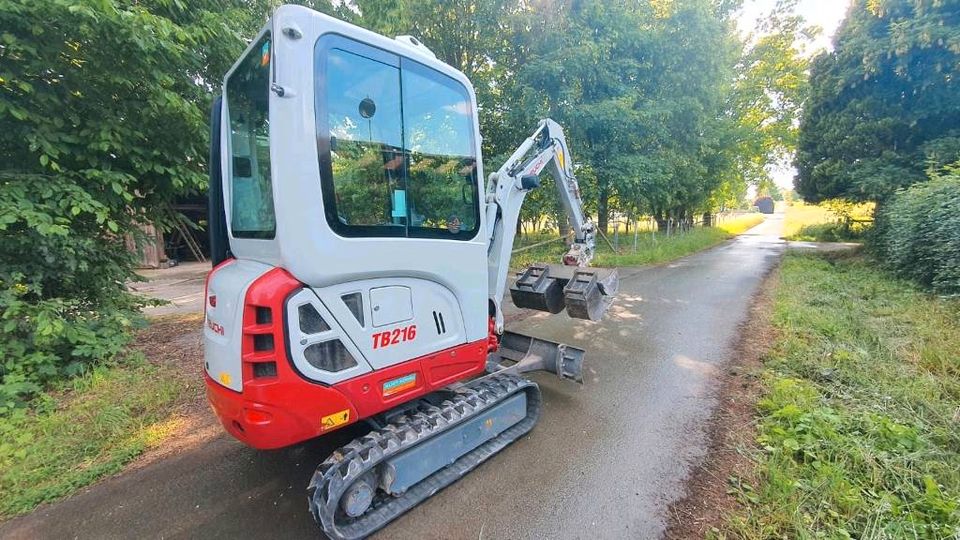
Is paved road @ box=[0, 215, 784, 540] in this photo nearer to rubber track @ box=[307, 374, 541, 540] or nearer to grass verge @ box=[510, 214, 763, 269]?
rubber track @ box=[307, 374, 541, 540]

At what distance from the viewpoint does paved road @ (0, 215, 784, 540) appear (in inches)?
91.4

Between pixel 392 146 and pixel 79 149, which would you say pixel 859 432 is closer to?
pixel 392 146

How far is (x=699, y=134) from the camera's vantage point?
47.5 ft

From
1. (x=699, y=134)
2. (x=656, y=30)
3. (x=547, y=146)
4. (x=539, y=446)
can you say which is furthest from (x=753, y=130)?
(x=539, y=446)

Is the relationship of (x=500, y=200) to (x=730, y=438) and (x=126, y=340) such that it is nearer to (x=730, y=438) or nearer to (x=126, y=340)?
(x=730, y=438)

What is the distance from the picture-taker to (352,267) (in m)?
2.19

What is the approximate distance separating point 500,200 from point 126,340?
14.7 ft

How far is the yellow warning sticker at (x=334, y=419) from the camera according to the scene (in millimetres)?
2184

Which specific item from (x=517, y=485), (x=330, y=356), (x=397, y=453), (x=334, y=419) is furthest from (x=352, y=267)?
(x=517, y=485)

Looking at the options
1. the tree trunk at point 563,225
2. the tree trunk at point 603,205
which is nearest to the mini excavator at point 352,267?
the tree trunk at point 603,205

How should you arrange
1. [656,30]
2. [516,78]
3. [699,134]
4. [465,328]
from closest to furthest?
[465,328] → [516,78] → [656,30] → [699,134]

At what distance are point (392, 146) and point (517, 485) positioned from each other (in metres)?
2.43

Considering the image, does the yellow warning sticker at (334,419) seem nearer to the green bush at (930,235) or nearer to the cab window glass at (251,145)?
the cab window glass at (251,145)

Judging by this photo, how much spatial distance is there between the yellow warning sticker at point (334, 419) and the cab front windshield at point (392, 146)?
3.45 feet
